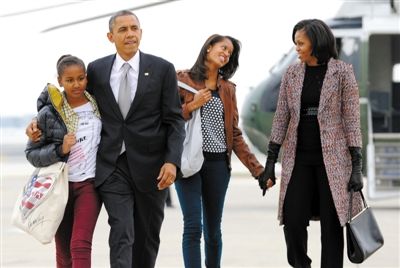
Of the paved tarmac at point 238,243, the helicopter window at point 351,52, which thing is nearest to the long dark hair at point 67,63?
the paved tarmac at point 238,243

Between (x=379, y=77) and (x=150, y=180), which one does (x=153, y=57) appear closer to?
(x=150, y=180)

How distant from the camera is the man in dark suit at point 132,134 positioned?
220 inches

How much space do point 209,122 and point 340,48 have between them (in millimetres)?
7482

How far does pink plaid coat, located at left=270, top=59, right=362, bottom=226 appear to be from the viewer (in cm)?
588

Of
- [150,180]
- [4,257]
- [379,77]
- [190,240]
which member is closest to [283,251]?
[4,257]

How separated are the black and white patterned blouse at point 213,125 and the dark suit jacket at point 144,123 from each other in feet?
2.37

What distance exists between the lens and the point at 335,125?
19.3 feet

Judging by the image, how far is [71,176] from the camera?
5.60 metres

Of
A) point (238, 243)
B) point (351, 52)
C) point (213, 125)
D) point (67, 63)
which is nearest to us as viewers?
point (67, 63)

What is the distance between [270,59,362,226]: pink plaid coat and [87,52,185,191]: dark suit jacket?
2.05 ft

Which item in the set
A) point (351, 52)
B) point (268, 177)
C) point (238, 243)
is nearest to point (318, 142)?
point (268, 177)

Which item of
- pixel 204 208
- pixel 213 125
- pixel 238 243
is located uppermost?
pixel 213 125

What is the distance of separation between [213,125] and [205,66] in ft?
1.10

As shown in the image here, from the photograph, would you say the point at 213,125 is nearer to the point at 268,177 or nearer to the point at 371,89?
the point at 268,177
